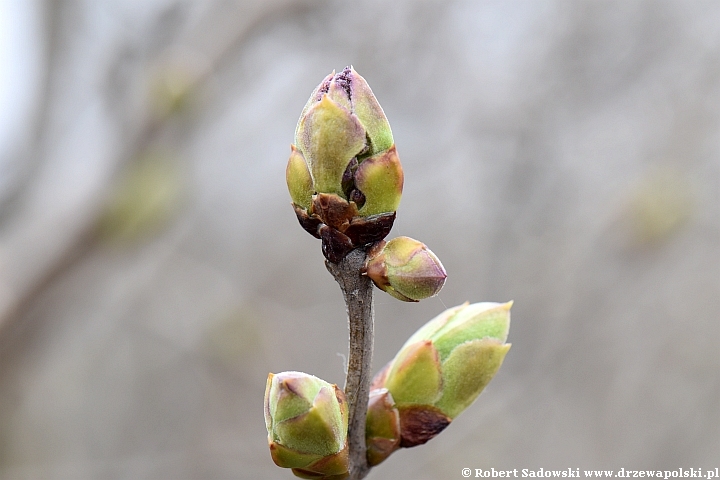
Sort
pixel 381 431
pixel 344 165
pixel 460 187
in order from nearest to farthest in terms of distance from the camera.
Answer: pixel 344 165, pixel 381 431, pixel 460 187

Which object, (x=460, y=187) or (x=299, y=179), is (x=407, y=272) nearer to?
(x=299, y=179)

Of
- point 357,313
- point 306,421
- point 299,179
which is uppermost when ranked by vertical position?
point 299,179

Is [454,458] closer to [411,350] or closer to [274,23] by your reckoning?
[274,23]

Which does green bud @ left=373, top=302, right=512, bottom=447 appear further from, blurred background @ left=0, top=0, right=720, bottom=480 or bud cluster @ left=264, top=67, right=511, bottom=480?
blurred background @ left=0, top=0, right=720, bottom=480

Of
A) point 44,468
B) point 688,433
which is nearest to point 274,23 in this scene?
point 44,468

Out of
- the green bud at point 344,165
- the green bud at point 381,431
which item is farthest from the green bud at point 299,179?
the green bud at point 381,431

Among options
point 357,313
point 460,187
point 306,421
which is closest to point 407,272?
point 357,313

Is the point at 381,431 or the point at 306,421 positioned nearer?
the point at 306,421
